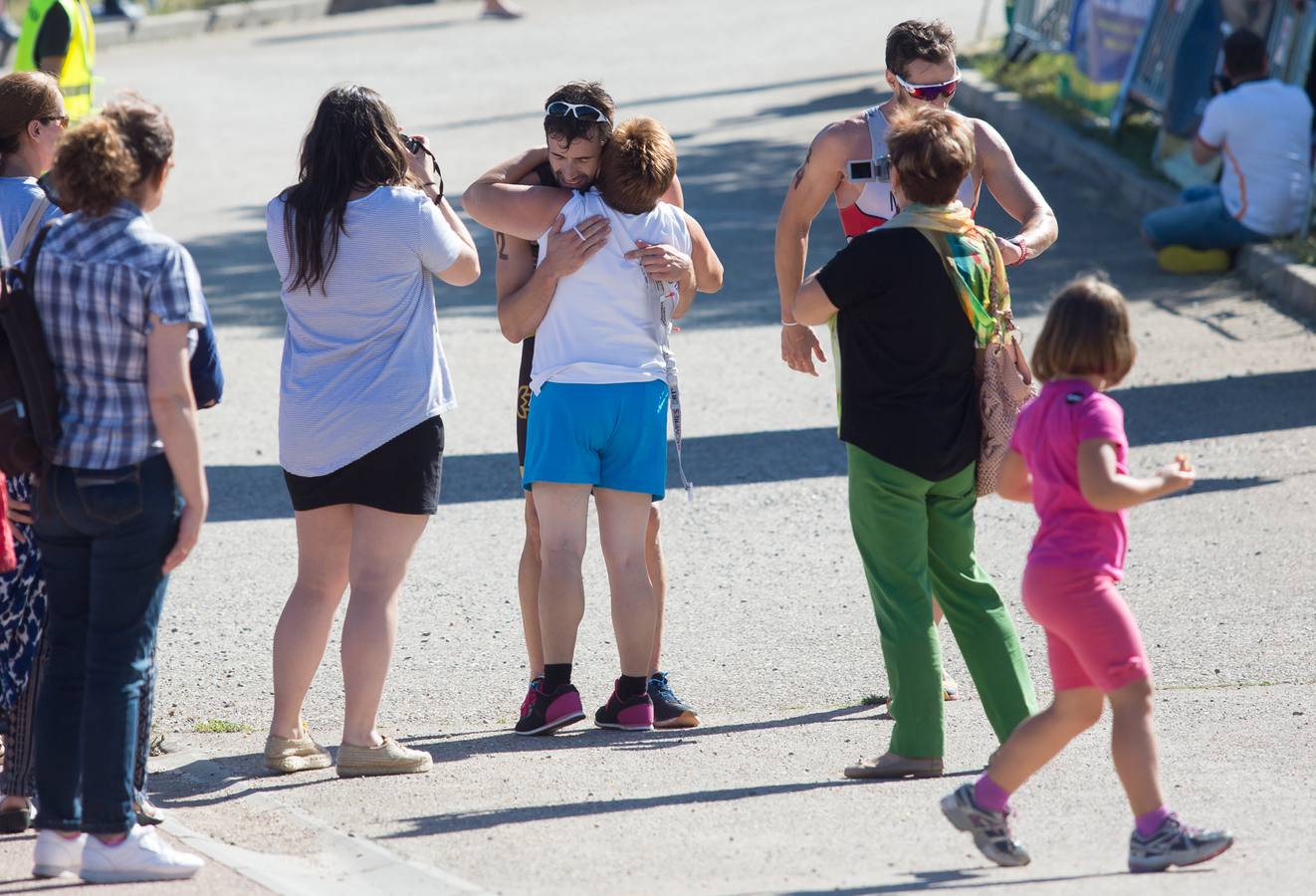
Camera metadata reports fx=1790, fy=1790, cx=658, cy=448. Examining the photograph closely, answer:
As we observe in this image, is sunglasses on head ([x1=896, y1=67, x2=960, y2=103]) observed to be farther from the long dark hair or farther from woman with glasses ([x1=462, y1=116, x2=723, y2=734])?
the long dark hair

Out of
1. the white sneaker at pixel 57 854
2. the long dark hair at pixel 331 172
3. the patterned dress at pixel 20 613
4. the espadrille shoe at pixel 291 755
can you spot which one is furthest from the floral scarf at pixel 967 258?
the white sneaker at pixel 57 854

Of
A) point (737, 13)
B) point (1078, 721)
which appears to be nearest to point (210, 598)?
point (1078, 721)

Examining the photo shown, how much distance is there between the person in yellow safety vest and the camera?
343 inches

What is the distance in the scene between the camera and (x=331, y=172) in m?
4.43

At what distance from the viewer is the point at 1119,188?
44.6 ft

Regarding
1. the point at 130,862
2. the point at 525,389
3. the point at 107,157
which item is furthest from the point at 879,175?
the point at 130,862

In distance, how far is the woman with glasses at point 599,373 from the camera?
4.82 meters

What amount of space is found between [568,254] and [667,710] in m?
1.33

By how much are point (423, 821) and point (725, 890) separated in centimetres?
86

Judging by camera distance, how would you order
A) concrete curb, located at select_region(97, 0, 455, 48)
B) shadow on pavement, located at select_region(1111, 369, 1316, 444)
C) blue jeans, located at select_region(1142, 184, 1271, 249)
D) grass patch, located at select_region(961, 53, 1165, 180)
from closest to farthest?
shadow on pavement, located at select_region(1111, 369, 1316, 444) → blue jeans, located at select_region(1142, 184, 1271, 249) → grass patch, located at select_region(961, 53, 1165, 180) → concrete curb, located at select_region(97, 0, 455, 48)

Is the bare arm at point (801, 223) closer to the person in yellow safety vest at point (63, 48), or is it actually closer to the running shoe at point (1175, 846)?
the running shoe at point (1175, 846)

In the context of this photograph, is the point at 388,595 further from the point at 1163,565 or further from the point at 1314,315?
the point at 1314,315

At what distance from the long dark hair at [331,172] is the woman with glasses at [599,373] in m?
0.39

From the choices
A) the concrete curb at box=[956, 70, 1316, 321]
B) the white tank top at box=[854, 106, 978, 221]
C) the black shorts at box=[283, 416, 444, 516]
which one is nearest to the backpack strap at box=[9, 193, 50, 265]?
the black shorts at box=[283, 416, 444, 516]
